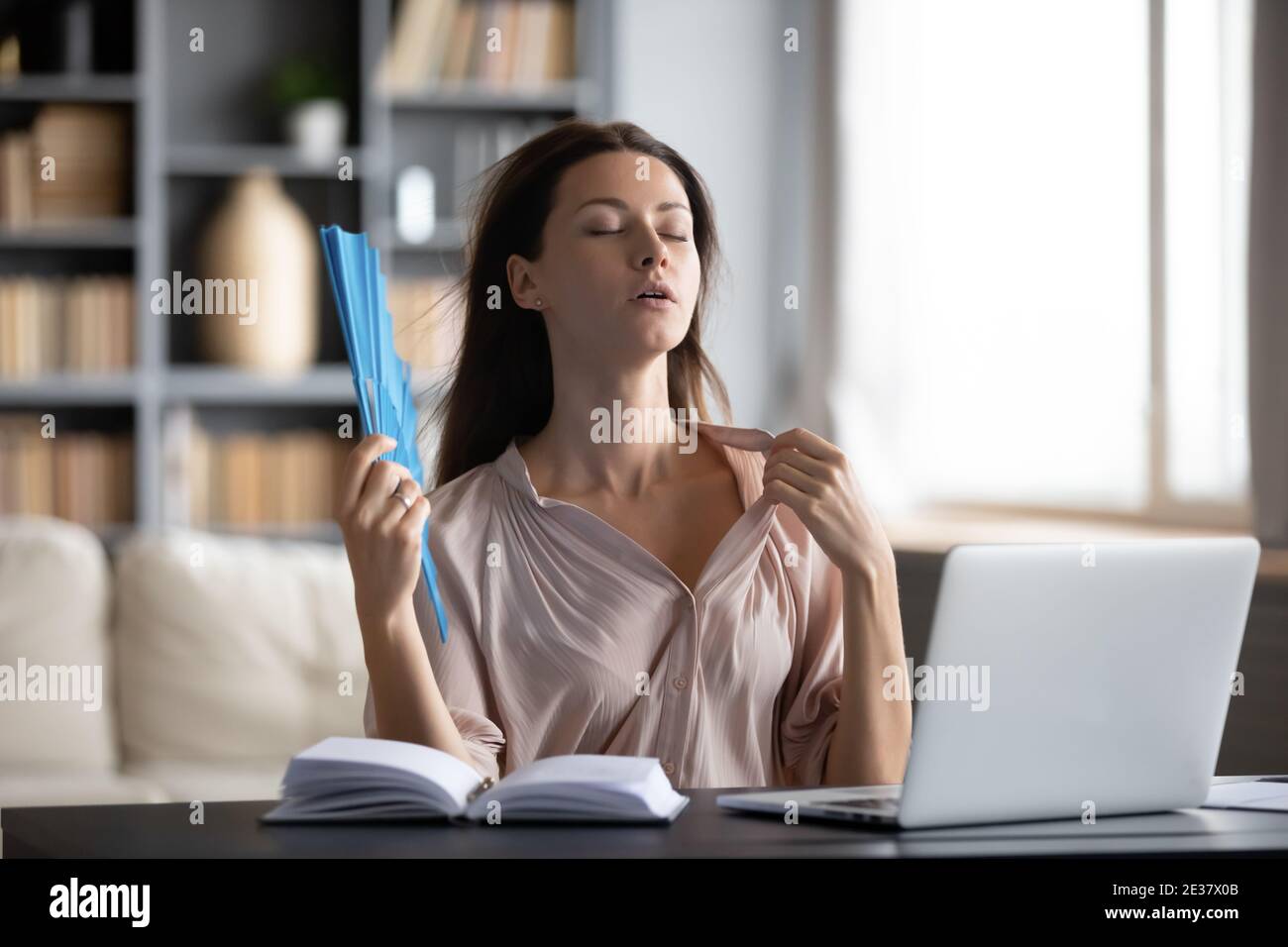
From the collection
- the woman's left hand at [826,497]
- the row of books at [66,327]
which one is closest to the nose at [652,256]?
the woman's left hand at [826,497]

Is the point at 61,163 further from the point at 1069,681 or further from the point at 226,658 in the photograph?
the point at 1069,681

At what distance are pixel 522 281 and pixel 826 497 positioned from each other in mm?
491

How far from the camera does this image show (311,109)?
3969 millimetres

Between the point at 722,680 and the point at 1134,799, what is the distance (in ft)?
1.65

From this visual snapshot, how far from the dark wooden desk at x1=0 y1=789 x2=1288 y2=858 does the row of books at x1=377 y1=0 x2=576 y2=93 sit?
3.16 m

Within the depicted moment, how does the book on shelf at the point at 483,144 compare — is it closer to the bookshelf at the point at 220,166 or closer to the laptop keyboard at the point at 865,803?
the bookshelf at the point at 220,166

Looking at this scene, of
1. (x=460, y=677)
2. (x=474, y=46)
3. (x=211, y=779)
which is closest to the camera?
(x=460, y=677)

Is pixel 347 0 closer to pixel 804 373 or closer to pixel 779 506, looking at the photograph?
pixel 804 373

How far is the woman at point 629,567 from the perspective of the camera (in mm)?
1427

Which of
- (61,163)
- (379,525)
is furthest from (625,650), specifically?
(61,163)

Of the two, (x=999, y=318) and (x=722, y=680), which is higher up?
(x=999, y=318)

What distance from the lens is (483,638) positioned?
1.52 meters
